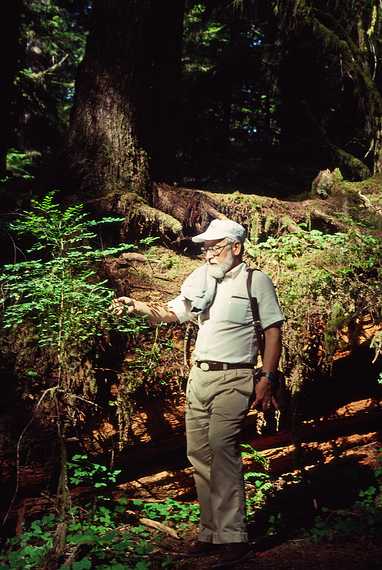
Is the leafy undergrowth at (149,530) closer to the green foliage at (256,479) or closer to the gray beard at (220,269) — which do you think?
the green foliage at (256,479)

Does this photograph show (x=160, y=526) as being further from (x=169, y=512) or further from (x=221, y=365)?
(x=221, y=365)

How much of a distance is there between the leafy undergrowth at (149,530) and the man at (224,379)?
1.28 ft

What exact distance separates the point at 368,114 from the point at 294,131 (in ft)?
11.4

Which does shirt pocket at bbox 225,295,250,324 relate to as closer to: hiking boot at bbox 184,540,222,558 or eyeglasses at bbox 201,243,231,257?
eyeglasses at bbox 201,243,231,257

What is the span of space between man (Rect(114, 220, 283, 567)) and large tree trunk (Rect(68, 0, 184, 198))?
3.47 metres

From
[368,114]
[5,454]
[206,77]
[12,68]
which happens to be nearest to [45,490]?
[5,454]

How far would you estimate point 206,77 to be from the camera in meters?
12.5

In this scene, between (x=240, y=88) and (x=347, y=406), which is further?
(x=240, y=88)

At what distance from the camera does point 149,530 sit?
16.0 ft

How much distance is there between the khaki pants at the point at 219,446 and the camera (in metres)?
3.89

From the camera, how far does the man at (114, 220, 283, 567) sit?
3.92m

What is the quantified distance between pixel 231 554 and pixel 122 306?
230 cm

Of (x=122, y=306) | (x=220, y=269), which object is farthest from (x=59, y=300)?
(x=220, y=269)

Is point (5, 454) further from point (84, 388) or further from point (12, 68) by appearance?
point (12, 68)
